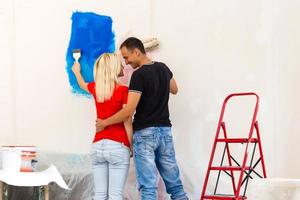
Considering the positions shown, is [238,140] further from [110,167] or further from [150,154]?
[110,167]

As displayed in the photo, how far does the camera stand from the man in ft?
14.6

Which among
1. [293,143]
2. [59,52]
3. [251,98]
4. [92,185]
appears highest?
[59,52]

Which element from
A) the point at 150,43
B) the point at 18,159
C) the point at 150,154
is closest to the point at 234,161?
the point at 150,154

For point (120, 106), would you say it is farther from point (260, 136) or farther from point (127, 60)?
point (260, 136)

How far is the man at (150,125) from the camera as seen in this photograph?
4.46m

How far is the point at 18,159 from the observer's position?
14.7 ft

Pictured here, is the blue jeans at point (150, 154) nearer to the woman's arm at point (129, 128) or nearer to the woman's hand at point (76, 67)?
the woman's arm at point (129, 128)

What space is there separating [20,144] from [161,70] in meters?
1.52

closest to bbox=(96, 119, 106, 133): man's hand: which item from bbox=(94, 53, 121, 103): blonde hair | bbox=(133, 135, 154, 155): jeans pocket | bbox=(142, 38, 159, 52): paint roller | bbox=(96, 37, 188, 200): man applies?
bbox=(96, 37, 188, 200): man

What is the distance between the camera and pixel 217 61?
17.3ft

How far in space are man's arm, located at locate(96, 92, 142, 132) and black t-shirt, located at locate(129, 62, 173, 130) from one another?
0.04 m

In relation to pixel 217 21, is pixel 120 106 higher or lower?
lower

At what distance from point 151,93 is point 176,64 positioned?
3.13ft

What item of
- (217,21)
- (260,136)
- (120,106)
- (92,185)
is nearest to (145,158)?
(120,106)
